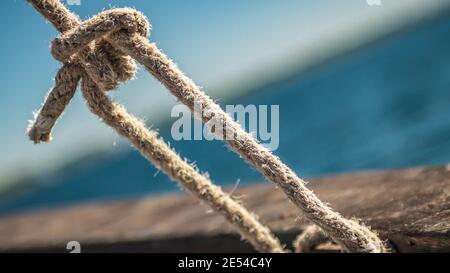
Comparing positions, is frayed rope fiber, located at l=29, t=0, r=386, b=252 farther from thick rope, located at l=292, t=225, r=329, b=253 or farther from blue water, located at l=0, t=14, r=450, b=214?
blue water, located at l=0, t=14, r=450, b=214

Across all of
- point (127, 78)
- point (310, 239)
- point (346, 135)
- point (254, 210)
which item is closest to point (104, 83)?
point (127, 78)

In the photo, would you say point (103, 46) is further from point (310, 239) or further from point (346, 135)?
point (346, 135)

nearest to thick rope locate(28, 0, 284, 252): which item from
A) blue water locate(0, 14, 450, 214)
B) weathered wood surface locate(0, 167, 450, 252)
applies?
weathered wood surface locate(0, 167, 450, 252)

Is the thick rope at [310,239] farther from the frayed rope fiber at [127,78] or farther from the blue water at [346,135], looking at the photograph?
the blue water at [346,135]

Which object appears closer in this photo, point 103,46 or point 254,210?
point 103,46

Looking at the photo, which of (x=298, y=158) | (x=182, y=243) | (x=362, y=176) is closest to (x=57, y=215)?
(x=182, y=243)

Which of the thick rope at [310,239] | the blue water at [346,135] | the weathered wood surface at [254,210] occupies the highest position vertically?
the blue water at [346,135]

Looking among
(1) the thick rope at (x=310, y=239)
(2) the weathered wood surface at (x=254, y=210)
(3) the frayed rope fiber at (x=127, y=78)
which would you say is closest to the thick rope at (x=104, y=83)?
(3) the frayed rope fiber at (x=127, y=78)
